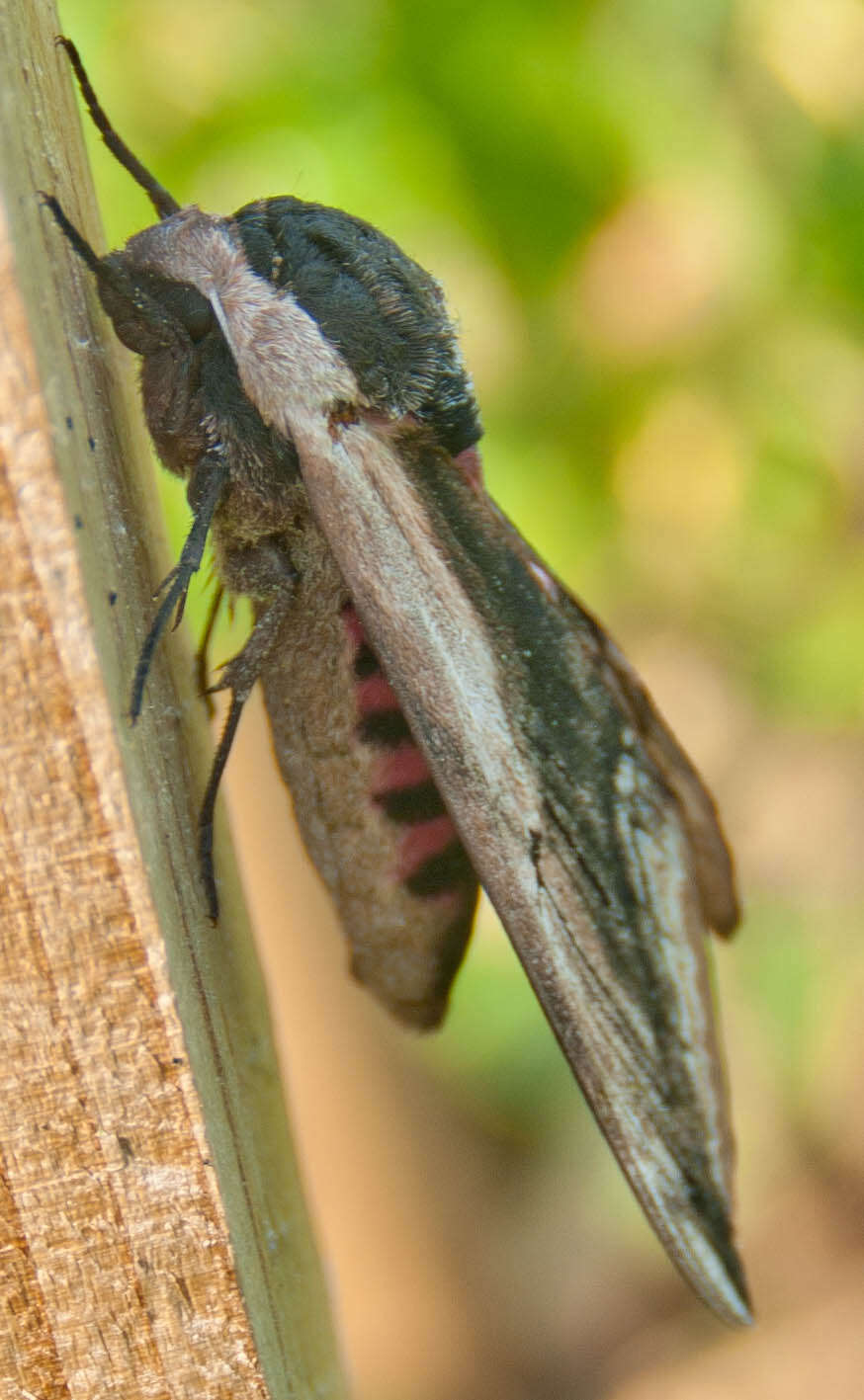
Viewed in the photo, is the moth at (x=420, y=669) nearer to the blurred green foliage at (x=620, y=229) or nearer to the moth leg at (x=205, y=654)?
the moth leg at (x=205, y=654)

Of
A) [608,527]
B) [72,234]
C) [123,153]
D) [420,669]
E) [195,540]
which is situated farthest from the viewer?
[608,527]

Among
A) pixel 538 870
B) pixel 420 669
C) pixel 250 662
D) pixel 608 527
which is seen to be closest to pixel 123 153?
pixel 250 662

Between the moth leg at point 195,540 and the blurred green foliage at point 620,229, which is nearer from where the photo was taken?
the moth leg at point 195,540

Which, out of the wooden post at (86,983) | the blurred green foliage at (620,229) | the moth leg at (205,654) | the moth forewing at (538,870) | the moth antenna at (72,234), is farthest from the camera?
the blurred green foliage at (620,229)

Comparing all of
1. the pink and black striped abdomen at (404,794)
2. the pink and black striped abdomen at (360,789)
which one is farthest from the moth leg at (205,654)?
the pink and black striped abdomen at (404,794)

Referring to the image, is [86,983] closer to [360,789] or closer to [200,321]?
[360,789]

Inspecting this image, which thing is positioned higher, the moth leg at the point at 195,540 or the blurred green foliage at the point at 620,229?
the blurred green foliage at the point at 620,229

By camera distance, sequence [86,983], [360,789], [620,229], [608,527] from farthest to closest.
Result: [608,527]
[620,229]
[360,789]
[86,983]
